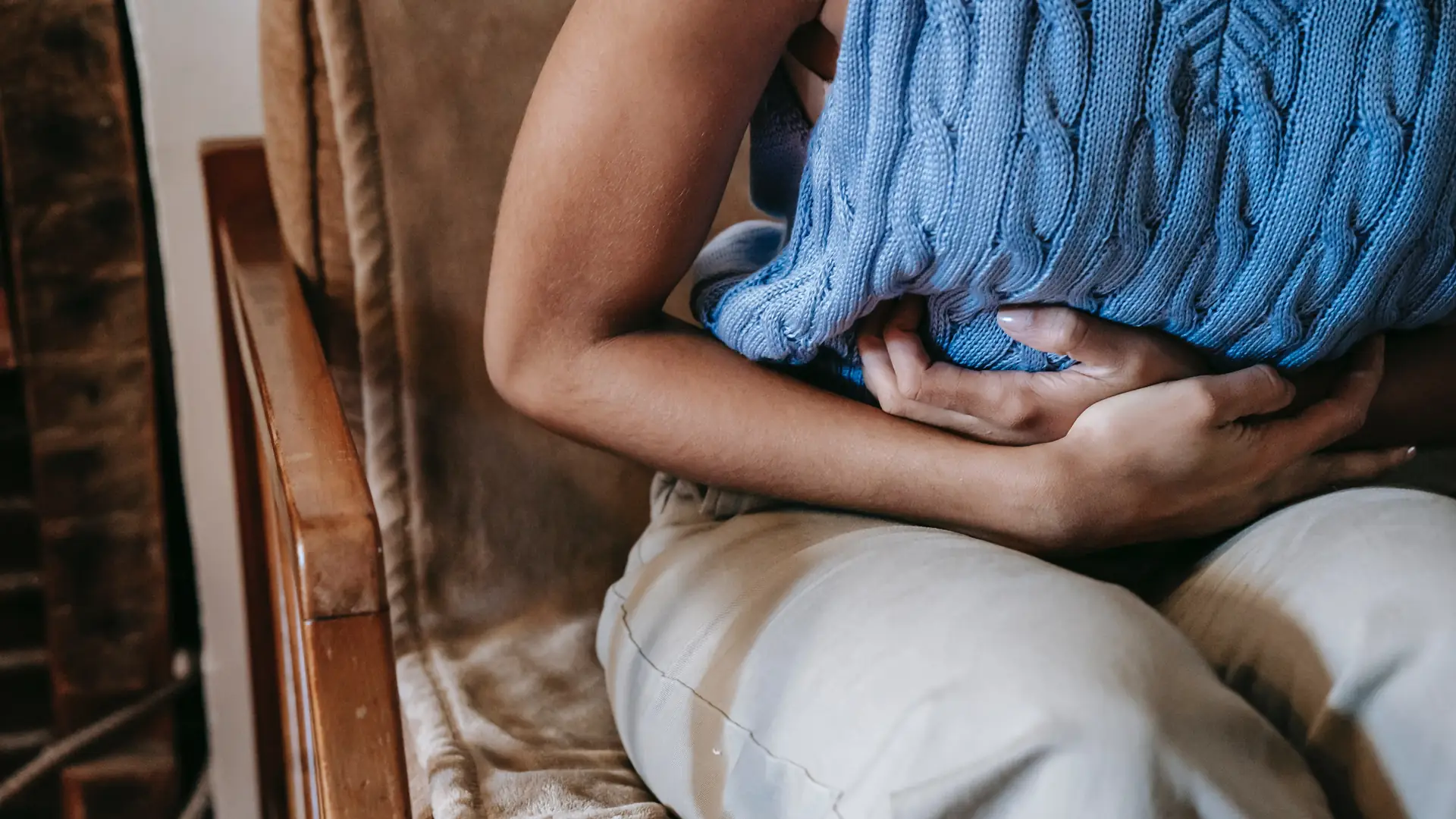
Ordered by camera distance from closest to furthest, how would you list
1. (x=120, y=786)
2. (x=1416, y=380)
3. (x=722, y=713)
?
(x=722, y=713) → (x=1416, y=380) → (x=120, y=786)

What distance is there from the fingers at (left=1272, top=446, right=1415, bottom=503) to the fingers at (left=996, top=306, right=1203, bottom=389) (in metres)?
0.10

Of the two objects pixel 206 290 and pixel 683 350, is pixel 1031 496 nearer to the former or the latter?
pixel 683 350

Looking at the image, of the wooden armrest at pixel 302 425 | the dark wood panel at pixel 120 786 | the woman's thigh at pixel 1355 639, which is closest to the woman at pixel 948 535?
the woman's thigh at pixel 1355 639

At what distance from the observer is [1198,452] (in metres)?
0.58

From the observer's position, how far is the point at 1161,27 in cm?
51

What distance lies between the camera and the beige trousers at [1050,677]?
0.43 metres

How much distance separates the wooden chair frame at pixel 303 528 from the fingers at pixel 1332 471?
457 mm

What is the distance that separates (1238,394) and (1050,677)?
222 millimetres

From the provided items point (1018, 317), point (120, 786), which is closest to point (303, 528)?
point (1018, 317)

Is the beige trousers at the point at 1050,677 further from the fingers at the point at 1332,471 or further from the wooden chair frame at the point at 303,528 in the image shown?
the wooden chair frame at the point at 303,528

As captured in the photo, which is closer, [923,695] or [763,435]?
[923,695]

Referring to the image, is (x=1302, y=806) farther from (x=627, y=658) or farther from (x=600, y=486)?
(x=600, y=486)

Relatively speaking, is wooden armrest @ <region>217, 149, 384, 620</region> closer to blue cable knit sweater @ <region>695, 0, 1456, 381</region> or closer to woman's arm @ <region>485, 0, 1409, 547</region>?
woman's arm @ <region>485, 0, 1409, 547</region>

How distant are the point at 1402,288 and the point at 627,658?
435mm
